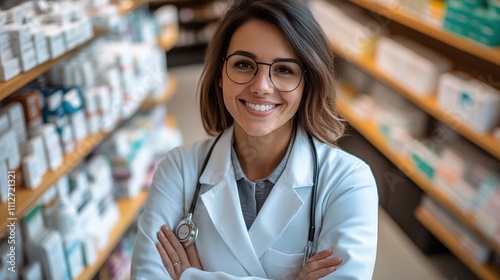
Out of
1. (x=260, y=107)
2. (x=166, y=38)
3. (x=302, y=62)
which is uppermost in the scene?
(x=302, y=62)

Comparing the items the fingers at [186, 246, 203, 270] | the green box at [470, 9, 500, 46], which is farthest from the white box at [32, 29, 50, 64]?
the green box at [470, 9, 500, 46]

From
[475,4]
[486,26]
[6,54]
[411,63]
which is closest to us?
[6,54]

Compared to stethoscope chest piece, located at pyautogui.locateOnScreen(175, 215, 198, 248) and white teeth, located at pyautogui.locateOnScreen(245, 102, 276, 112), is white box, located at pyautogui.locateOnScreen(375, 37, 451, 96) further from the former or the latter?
stethoscope chest piece, located at pyautogui.locateOnScreen(175, 215, 198, 248)

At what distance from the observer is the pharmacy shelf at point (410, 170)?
256 cm

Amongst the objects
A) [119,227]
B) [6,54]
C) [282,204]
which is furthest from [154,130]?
[282,204]

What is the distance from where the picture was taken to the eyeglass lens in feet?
4.25

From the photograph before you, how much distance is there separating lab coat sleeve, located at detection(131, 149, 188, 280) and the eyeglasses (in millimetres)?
342

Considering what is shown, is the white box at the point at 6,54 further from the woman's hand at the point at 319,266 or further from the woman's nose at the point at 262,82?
the woman's hand at the point at 319,266

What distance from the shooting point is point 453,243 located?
110 inches

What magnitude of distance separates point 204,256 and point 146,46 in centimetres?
213

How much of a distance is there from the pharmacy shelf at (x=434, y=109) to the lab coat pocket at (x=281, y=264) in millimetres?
926

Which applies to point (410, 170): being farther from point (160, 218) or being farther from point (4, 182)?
point (4, 182)

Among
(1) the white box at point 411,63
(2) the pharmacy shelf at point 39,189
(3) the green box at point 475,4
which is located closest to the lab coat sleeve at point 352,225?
(2) the pharmacy shelf at point 39,189

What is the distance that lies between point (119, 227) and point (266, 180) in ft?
4.72
